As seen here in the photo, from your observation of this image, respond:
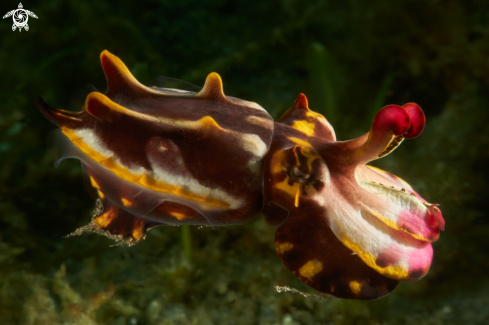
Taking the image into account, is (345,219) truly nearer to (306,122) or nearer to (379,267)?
(379,267)

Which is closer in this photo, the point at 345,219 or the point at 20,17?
the point at 345,219

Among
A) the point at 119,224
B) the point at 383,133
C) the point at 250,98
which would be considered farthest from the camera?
the point at 250,98

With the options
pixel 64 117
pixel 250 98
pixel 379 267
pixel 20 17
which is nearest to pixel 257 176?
pixel 379 267

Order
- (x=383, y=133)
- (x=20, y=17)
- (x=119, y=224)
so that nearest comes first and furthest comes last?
1. (x=383, y=133)
2. (x=119, y=224)
3. (x=20, y=17)

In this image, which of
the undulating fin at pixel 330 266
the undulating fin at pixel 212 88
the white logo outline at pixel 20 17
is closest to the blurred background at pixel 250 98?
the white logo outline at pixel 20 17

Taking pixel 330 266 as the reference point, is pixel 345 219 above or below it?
above

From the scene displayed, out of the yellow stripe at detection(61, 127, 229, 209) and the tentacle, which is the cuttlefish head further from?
the yellow stripe at detection(61, 127, 229, 209)
